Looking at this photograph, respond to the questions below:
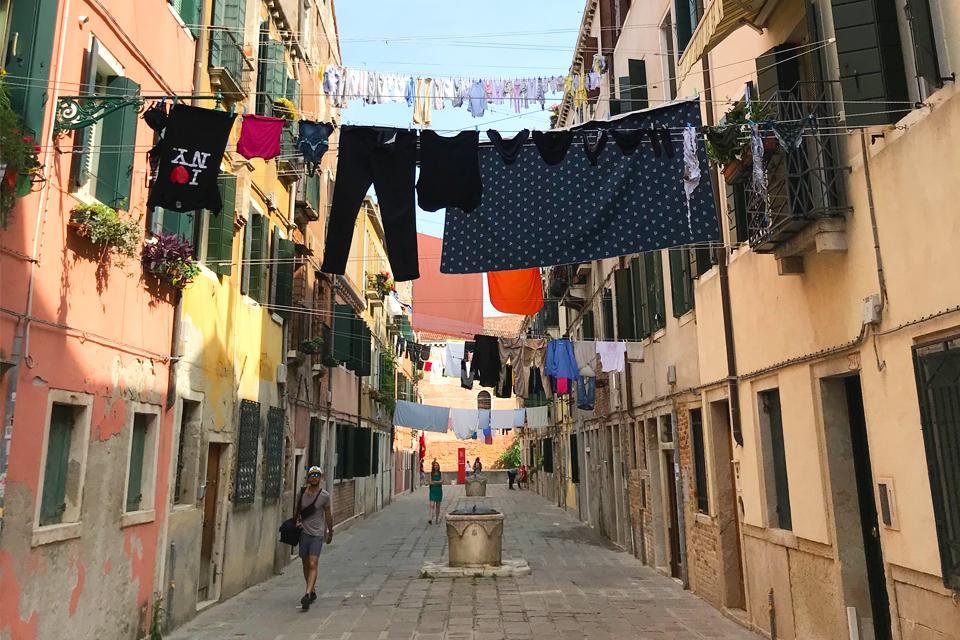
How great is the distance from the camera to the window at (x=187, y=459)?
9070 millimetres

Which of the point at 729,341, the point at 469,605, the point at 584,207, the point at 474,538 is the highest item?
the point at 584,207

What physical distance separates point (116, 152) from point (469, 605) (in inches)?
270

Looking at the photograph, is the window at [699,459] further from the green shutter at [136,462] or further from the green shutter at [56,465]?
the green shutter at [56,465]

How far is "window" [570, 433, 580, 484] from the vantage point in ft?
74.4

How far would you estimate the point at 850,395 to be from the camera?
22.2ft

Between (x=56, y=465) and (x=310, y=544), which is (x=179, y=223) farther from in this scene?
(x=310, y=544)

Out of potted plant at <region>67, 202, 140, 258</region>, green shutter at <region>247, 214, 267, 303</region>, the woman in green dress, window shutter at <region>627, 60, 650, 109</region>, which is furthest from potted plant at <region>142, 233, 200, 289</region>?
the woman in green dress

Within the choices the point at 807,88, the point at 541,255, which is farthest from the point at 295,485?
the point at 807,88

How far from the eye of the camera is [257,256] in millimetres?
11633

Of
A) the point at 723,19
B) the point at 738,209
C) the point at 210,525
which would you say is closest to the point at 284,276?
the point at 210,525

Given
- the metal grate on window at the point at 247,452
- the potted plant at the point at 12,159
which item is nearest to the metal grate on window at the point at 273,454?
the metal grate on window at the point at 247,452

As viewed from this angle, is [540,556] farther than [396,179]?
Yes

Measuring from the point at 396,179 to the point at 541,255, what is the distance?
1629 millimetres

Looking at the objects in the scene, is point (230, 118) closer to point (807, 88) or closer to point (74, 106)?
point (74, 106)
